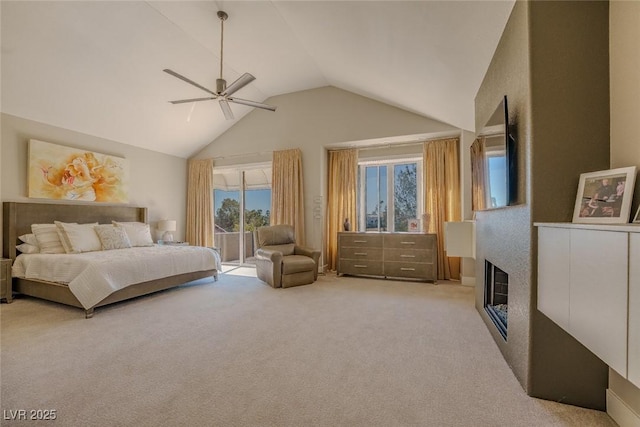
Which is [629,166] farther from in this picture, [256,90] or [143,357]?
[256,90]

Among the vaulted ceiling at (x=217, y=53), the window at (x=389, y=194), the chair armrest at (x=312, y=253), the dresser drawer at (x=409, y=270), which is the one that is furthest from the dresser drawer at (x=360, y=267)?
the vaulted ceiling at (x=217, y=53)

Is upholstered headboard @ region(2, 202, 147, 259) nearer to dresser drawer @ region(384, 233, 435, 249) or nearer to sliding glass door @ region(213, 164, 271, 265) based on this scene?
sliding glass door @ region(213, 164, 271, 265)

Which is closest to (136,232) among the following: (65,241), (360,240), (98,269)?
(65,241)

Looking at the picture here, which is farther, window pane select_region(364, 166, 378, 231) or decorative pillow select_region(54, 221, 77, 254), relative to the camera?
window pane select_region(364, 166, 378, 231)

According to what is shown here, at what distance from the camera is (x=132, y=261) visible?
11.9 feet

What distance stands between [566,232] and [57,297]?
4948 mm

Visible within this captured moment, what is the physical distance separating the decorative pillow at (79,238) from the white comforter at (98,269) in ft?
1.09

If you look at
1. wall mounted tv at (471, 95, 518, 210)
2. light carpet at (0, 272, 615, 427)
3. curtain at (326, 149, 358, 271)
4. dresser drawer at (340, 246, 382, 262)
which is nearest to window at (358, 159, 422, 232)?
curtain at (326, 149, 358, 271)

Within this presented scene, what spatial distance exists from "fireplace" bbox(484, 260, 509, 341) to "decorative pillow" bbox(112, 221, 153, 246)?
5373 mm

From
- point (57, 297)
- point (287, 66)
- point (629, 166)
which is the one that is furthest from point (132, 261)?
point (629, 166)

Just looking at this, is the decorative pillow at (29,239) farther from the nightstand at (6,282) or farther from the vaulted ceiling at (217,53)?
the vaulted ceiling at (217,53)

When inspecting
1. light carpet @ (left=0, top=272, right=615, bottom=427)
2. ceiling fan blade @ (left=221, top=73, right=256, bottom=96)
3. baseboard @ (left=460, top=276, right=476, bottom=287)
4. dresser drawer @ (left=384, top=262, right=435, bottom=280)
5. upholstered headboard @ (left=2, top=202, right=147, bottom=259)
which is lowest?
light carpet @ (left=0, top=272, right=615, bottom=427)

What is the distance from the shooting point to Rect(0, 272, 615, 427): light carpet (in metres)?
1.58

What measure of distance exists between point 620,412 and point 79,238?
19.2ft
